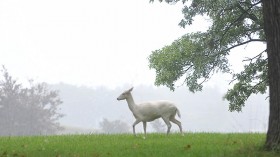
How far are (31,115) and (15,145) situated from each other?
57.1 meters

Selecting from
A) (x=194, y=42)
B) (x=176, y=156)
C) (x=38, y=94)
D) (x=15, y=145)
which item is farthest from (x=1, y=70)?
(x=176, y=156)

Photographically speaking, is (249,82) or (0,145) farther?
(249,82)

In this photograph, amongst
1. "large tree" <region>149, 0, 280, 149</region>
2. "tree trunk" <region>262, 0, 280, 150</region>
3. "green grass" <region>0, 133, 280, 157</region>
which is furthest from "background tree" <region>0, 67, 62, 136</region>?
"tree trunk" <region>262, 0, 280, 150</region>

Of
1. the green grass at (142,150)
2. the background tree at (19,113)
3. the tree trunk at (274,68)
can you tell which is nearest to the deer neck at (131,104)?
the green grass at (142,150)

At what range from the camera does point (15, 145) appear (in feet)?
43.7

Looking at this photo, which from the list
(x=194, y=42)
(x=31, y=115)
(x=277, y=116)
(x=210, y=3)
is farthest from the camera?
(x=31, y=115)

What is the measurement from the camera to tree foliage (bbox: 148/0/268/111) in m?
20.0

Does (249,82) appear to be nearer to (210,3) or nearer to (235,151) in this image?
(210,3)

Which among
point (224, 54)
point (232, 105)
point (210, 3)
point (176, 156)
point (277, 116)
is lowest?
point (176, 156)

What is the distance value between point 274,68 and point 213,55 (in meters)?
10.7

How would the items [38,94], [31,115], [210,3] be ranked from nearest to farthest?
[210,3] → [31,115] → [38,94]

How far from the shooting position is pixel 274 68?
10.1m

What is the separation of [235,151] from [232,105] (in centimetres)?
1005

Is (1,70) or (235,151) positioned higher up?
(1,70)
